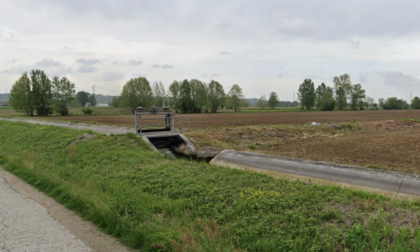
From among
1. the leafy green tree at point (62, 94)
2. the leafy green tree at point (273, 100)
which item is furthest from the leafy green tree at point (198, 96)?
the leafy green tree at point (273, 100)

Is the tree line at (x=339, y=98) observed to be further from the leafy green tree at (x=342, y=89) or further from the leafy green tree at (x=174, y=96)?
the leafy green tree at (x=174, y=96)

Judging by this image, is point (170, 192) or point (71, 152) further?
point (71, 152)

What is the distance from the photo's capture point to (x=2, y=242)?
234 inches

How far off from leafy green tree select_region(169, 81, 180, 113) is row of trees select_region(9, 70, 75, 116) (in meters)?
34.3

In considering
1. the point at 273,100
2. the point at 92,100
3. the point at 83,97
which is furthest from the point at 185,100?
the point at 83,97

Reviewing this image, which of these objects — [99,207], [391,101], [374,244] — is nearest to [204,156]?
[99,207]

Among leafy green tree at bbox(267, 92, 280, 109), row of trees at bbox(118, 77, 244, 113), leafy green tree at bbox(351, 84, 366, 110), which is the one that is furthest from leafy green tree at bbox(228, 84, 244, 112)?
leafy green tree at bbox(351, 84, 366, 110)

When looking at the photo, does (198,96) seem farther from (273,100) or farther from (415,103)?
(415,103)

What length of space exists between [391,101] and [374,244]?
149m

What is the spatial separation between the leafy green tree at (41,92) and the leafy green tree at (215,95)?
49658 mm

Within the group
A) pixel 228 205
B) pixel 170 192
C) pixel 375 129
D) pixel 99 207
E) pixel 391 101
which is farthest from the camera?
pixel 391 101

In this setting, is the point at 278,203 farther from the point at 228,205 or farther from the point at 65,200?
the point at 65,200

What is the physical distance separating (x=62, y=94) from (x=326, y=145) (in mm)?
68344

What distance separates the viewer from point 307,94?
125 m
